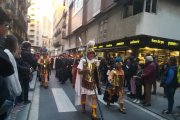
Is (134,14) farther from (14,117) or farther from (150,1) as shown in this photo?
(14,117)

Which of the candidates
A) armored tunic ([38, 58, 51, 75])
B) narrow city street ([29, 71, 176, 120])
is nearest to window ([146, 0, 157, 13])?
armored tunic ([38, 58, 51, 75])

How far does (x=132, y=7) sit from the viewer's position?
1308 cm

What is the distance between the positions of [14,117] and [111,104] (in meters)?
A: 3.42

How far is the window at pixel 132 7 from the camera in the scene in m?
12.4

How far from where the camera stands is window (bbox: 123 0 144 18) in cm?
1237

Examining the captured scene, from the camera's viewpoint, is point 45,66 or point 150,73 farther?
point 45,66

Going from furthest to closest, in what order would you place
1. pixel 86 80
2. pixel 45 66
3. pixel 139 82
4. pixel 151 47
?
pixel 151 47, pixel 45 66, pixel 139 82, pixel 86 80

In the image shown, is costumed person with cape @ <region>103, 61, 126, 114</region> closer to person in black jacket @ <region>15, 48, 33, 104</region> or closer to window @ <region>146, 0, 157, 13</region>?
person in black jacket @ <region>15, 48, 33, 104</region>

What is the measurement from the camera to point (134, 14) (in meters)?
13.0

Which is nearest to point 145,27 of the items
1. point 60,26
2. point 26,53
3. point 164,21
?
point 164,21

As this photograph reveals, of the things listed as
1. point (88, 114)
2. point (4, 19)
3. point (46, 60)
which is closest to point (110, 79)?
point (88, 114)

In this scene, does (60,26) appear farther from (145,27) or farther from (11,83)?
(11,83)

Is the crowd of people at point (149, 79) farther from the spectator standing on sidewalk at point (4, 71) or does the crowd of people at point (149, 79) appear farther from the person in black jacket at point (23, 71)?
the spectator standing on sidewalk at point (4, 71)

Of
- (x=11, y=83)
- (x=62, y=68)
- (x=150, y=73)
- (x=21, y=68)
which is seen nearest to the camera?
(x=11, y=83)
